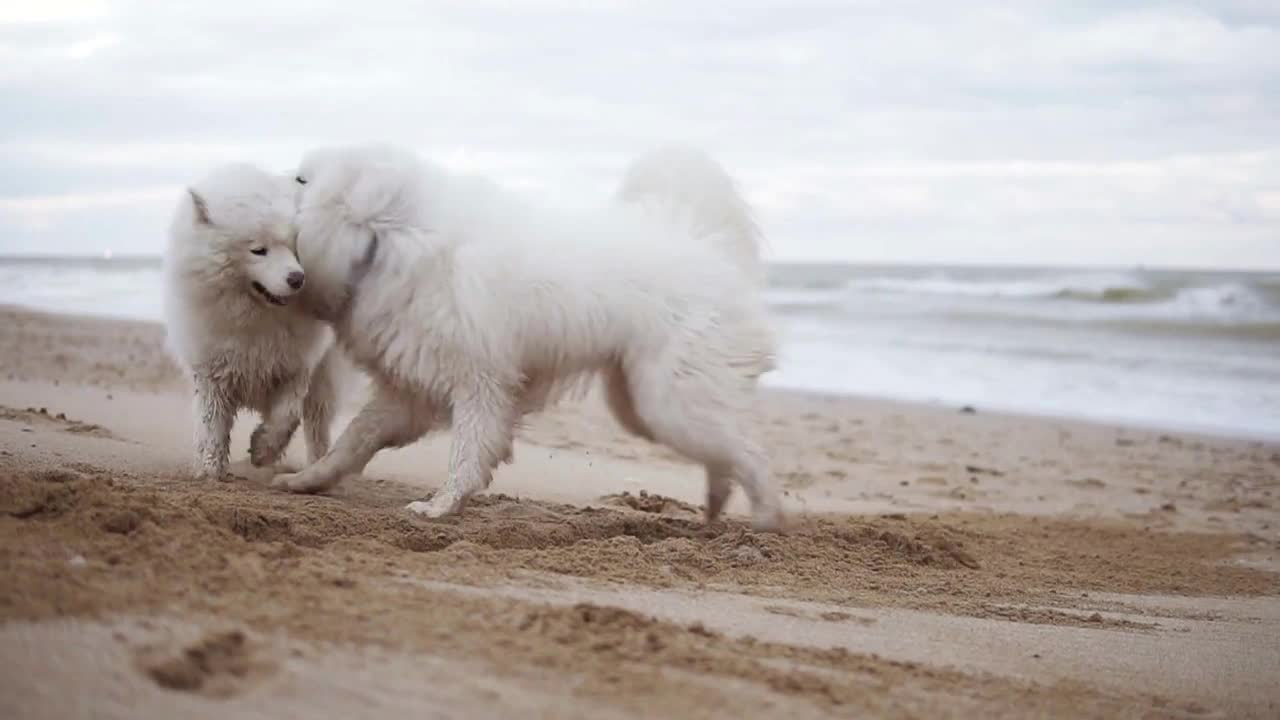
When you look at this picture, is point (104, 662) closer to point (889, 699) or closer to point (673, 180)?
point (889, 699)

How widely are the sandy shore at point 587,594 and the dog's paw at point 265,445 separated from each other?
3.3 inches

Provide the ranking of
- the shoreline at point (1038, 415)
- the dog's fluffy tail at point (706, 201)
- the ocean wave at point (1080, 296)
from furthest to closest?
the ocean wave at point (1080, 296) → the shoreline at point (1038, 415) → the dog's fluffy tail at point (706, 201)

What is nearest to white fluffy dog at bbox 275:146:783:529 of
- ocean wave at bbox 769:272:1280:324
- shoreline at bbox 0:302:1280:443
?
shoreline at bbox 0:302:1280:443

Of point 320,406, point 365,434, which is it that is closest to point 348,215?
point 365,434

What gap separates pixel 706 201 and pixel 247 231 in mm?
1986

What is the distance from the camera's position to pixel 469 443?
516cm

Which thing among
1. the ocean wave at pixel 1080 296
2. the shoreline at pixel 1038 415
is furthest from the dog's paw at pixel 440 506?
the ocean wave at pixel 1080 296

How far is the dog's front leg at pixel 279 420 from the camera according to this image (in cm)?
579

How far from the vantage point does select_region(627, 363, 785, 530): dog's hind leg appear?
5.27 metres

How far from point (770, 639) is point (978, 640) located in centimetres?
81

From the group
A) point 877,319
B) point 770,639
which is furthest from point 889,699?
point 877,319

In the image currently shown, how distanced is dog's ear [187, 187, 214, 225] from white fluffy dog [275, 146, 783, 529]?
1.30 ft

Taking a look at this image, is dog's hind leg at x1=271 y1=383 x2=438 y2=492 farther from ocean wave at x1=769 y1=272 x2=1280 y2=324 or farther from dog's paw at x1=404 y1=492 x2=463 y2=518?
ocean wave at x1=769 y1=272 x2=1280 y2=324

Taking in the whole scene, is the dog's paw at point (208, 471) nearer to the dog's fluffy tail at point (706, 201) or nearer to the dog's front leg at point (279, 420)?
the dog's front leg at point (279, 420)
